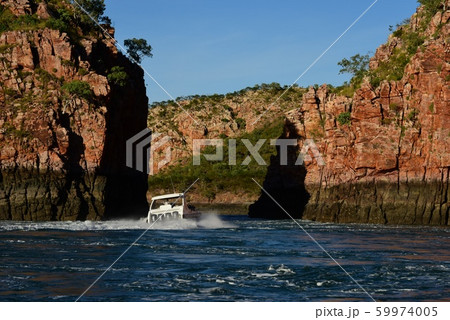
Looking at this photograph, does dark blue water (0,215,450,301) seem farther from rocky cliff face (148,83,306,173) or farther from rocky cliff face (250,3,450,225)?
rocky cliff face (148,83,306,173)

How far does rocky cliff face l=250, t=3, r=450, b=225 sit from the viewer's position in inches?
2741

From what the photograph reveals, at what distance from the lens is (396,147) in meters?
73.8

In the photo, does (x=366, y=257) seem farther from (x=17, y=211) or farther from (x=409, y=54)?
(x=409, y=54)

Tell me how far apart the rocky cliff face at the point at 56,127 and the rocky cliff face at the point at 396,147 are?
85.3 feet

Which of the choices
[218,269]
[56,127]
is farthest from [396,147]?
[218,269]

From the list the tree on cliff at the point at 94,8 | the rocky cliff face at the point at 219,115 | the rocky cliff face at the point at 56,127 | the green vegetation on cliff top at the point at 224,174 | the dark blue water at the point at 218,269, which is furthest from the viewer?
the rocky cliff face at the point at 219,115

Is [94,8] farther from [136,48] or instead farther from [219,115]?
[219,115]

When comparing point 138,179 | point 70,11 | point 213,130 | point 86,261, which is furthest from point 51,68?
point 213,130

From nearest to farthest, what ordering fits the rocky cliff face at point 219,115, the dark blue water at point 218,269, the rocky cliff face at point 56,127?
the dark blue water at point 218,269, the rocky cliff face at point 56,127, the rocky cliff face at point 219,115

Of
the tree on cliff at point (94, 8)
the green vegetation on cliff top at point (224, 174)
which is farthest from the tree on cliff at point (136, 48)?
the green vegetation on cliff top at point (224, 174)

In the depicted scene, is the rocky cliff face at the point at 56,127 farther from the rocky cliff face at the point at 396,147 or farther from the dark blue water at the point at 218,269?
the rocky cliff face at the point at 396,147

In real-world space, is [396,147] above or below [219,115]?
below

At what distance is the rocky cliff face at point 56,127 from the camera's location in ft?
226

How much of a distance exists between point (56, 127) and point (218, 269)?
47977mm
